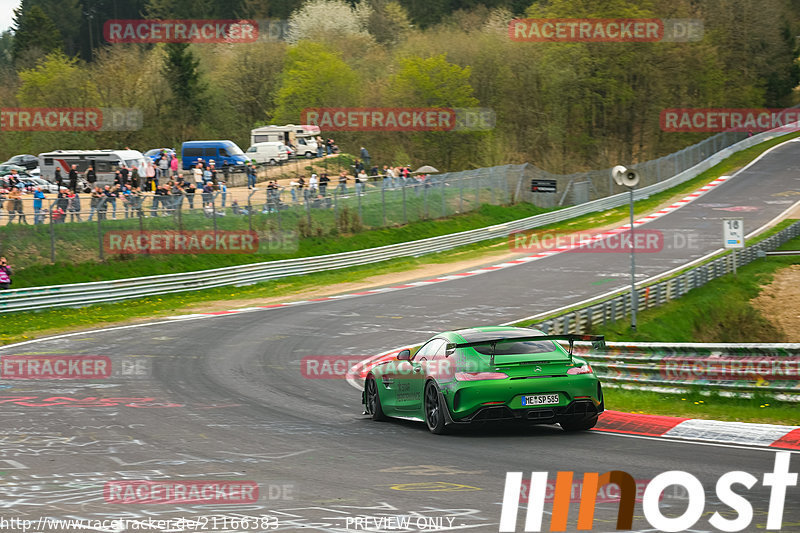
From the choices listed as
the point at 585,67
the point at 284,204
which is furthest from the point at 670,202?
the point at 284,204

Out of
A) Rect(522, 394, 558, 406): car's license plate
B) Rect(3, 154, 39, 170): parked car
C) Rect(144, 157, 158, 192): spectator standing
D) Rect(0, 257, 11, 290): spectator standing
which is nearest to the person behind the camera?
Rect(522, 394, 558, 406): car's license plate

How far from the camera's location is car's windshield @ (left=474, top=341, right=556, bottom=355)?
11.5 metres

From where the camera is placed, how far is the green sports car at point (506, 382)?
36.0 feet

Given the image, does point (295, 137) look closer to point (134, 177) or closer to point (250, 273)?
point (134, 177)

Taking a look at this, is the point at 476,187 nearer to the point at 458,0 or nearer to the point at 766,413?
the point at 766,413

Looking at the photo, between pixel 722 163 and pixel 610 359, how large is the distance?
1990 inches

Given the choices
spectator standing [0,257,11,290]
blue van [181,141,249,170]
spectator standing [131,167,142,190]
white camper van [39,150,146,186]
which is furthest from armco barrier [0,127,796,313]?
blue van [181,141,249,170]

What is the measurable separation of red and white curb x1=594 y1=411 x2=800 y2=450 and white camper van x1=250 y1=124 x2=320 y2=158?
4964 cm

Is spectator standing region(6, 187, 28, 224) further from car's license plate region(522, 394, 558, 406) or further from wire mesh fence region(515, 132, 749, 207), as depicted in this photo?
wire mesh fence region(515, 132, 749, 207)

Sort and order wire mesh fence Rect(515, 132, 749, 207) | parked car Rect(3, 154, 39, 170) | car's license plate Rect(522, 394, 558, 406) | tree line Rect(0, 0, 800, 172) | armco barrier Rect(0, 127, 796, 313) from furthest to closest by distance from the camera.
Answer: tree line Rect(0, 0, 800, 172), parked car Rect(3, 154, 39, 170), wire mesh fence Rect(515, 132, 749, 207), armco barrier Rect(0, 127, 796, 313), car's license plate Rect(522, 394, 558, 406)

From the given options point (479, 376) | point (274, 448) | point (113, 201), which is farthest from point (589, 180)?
point (274, 448)

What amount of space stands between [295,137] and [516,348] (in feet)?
168

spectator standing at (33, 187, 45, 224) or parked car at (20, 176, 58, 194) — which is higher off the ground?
parked car at (20, 176, 58, 194)

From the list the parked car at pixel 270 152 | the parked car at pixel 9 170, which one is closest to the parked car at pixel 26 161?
the parked car at pixel 9 170
